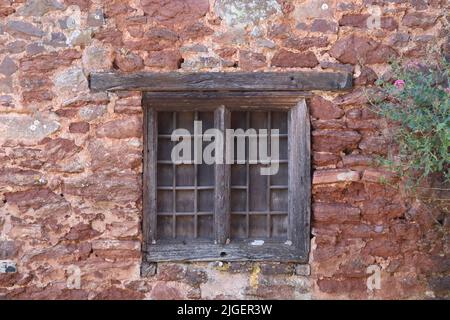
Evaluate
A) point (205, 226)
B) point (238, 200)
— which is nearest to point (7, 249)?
point (205, 226)

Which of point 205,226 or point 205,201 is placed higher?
point 205,201

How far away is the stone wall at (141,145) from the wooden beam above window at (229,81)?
63mm

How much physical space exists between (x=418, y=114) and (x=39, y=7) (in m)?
2.58

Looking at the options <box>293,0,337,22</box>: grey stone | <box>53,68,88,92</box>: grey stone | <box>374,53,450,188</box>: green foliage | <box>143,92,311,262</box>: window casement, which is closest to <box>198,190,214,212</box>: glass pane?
<box>143,92,311,262</box>: window casement

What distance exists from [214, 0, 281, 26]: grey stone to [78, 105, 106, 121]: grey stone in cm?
102

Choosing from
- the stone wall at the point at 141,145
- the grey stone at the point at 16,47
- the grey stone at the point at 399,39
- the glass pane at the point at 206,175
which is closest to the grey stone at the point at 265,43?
the stone wall at the point at 141,145

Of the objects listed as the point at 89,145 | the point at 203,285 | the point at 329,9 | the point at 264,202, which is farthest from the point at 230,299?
the point at 329,9

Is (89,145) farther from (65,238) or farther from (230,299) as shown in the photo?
(230,299)

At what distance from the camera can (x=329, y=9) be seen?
4.16 metres

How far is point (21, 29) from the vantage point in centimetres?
407

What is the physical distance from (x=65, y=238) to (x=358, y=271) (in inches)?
78.8

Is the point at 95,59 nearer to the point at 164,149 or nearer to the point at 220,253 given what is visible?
the point at 164,149

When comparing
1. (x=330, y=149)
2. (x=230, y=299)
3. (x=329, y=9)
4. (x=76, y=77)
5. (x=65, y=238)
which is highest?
(x=329, y=9)

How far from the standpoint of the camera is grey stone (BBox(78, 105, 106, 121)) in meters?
4.09
